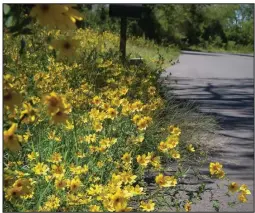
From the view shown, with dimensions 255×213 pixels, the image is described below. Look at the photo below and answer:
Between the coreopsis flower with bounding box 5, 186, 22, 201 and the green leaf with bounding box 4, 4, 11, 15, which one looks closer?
the green leaf with bounding box 4, 4, 11, 15

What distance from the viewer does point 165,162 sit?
13.5 feet

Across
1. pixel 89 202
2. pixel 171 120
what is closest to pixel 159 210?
pixel 89 202

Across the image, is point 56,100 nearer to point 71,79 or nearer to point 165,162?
point 165,162

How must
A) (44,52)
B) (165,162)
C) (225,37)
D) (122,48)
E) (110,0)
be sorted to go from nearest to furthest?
(110,0), (165,162), (44,52), (122,48), (225,37)

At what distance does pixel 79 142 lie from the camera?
10.9ft

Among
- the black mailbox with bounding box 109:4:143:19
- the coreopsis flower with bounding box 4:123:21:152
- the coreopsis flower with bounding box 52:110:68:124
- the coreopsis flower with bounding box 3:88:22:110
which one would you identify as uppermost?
the black mailbox with bounding box 109:4:143:19

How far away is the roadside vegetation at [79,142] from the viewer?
176cm

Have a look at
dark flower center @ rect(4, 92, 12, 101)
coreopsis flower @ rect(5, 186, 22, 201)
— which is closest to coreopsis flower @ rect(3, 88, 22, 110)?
dark flower center @ rect(4, 92, 12, 101)

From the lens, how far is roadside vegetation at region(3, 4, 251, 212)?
5.79ft

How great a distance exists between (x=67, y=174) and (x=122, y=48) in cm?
585

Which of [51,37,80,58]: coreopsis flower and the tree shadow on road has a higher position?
[51,37,80,58]: coreopsis flower

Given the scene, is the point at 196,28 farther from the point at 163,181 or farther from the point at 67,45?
the point at 67,45

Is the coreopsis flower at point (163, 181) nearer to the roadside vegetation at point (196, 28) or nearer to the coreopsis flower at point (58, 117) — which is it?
the coreopsis flower at point (58, 117)

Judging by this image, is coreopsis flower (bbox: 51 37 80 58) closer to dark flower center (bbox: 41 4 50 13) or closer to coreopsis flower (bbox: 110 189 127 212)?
dark flower center (bbox: 41 4 50 13)
